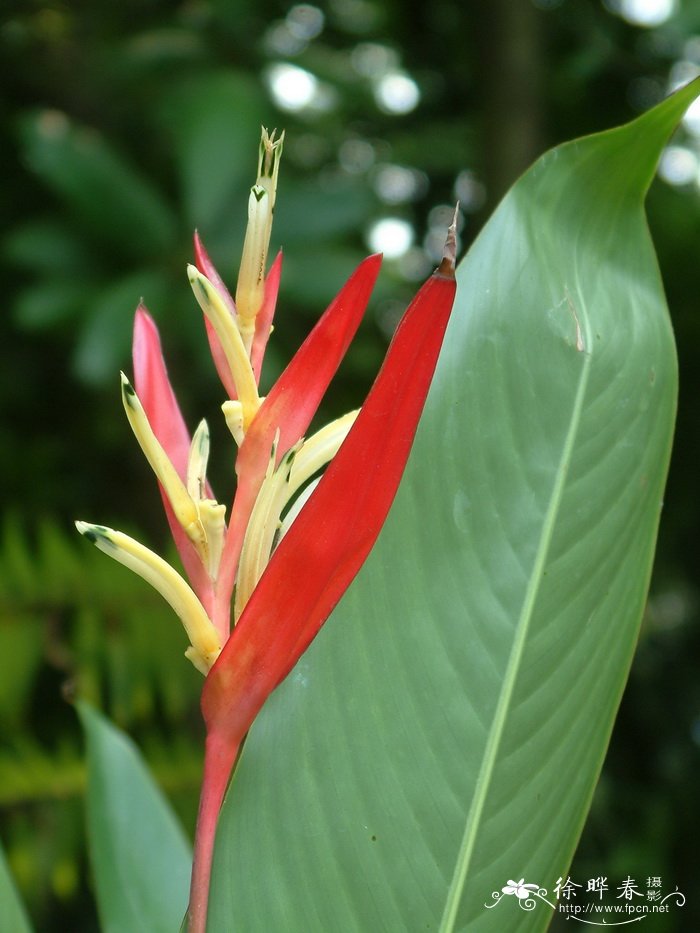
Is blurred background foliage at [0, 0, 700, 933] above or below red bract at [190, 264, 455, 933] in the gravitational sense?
above

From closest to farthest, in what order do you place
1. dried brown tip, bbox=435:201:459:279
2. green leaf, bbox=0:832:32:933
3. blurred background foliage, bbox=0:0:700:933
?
dried brown tip, bbox=435:201:459:279
green leaf, bbox=0:832:32:933
blurred background foliage, bbox=0:0:700:933

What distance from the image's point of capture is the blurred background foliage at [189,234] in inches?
40.1

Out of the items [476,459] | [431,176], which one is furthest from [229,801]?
[431,176]

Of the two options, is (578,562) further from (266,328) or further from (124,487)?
(124,487)

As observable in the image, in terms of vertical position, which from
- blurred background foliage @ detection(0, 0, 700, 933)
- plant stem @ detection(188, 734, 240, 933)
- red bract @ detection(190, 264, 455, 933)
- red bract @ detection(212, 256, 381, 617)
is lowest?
plant stem @ detection(188, 734, 240, 933)

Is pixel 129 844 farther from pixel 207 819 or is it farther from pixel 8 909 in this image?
pixel 207 819

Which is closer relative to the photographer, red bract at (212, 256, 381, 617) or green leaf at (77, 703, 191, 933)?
red bract at (212, 256, 381, 617)

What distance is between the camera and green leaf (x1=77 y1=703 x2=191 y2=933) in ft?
1.72

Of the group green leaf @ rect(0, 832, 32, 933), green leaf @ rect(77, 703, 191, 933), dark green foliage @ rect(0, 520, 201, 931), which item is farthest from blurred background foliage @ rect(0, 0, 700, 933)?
green leaf @ rect(0, 832, 32, 933)

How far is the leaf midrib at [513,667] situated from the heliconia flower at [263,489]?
3.8 inches

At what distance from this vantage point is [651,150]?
0.37 metres

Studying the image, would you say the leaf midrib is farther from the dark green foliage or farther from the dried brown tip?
the dark green foliage

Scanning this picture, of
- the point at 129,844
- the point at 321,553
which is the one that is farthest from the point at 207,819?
Answer: the point at 129,844

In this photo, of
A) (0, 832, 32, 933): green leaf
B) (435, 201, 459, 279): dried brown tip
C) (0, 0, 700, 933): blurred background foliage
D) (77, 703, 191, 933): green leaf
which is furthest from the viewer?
(0, 0, 700, 933): blurred background foliage
